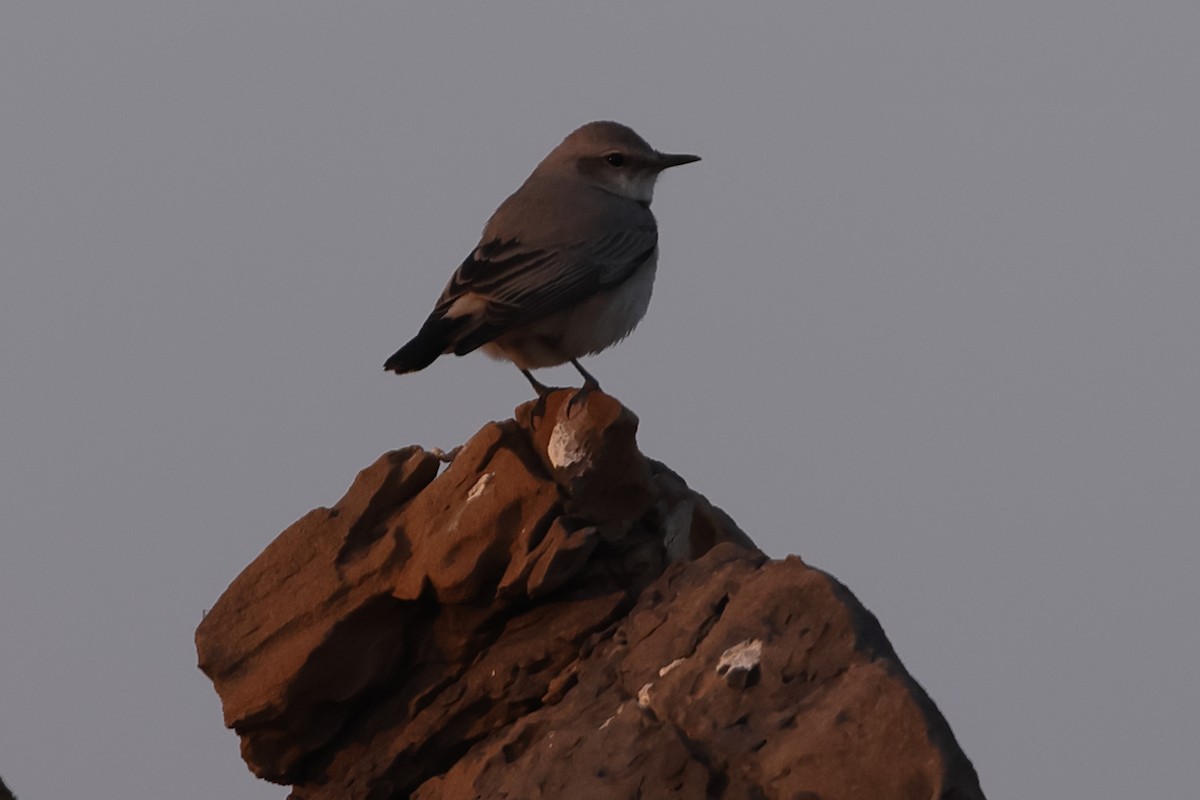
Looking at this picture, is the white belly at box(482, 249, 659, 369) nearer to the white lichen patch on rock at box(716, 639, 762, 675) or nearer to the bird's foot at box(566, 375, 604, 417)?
the bird's foot at box(566, 375, 604, 417)

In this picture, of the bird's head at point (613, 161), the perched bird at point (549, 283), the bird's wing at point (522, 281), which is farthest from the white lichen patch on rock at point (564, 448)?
the bird's head at point (613, 161)

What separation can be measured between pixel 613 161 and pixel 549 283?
2.13m

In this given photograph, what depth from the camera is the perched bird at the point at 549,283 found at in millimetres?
13508

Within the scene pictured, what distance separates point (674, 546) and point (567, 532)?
3.44ft

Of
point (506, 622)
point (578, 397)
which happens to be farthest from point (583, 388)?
point (506, 622)

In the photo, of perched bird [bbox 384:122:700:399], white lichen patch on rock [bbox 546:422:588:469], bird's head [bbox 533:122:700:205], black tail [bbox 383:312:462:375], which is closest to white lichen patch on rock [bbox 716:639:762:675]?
white lichen patch on rock [bbox 546:422:588:469]

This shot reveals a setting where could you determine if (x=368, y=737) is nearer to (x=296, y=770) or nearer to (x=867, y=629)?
(x=296, y=770)

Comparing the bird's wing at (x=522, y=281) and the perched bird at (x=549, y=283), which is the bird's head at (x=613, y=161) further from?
the bird's wing at (x=522, y=281)

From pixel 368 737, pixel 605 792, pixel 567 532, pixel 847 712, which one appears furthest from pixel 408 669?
pixel 847 712

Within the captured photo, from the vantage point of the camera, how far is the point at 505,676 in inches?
488

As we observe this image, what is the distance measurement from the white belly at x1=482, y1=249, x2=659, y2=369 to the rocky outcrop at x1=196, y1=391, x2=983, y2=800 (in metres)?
0.93

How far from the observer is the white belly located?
1403 centimetres

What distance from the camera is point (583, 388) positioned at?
13.1m

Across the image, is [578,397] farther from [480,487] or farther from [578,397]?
[480,487]
